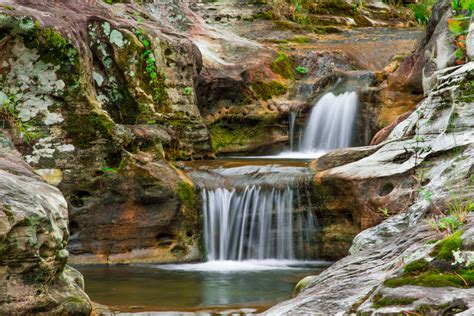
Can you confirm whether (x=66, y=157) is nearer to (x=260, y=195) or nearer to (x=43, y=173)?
(x=43, y=173)

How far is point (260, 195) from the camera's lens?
969 centimetres

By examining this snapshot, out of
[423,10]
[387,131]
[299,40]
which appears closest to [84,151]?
[387,131]

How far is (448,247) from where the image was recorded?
3471 mm

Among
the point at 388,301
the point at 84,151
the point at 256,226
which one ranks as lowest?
the point at 256,226

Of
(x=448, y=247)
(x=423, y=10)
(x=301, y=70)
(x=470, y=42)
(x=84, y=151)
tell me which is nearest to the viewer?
(x=448, y=247)

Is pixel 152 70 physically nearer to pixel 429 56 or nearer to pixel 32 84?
pixel 32 84

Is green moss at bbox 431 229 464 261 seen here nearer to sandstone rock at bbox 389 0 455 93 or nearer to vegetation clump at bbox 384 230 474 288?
vegetation clump at bbox 384 230 474 288

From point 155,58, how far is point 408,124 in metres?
4.74

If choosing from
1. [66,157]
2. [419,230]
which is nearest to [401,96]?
[66,157]

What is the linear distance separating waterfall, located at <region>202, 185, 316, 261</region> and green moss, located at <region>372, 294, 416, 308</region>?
619cm

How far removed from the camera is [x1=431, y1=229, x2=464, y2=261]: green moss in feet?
11.3

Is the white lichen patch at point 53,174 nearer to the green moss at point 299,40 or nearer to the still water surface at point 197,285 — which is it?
the still water surface at point 197,285

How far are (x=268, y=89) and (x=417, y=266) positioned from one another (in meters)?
11.1

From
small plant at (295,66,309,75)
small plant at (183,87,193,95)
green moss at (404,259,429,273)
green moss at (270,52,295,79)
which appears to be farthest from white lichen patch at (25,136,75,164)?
small plant at (295,66,309,75)
